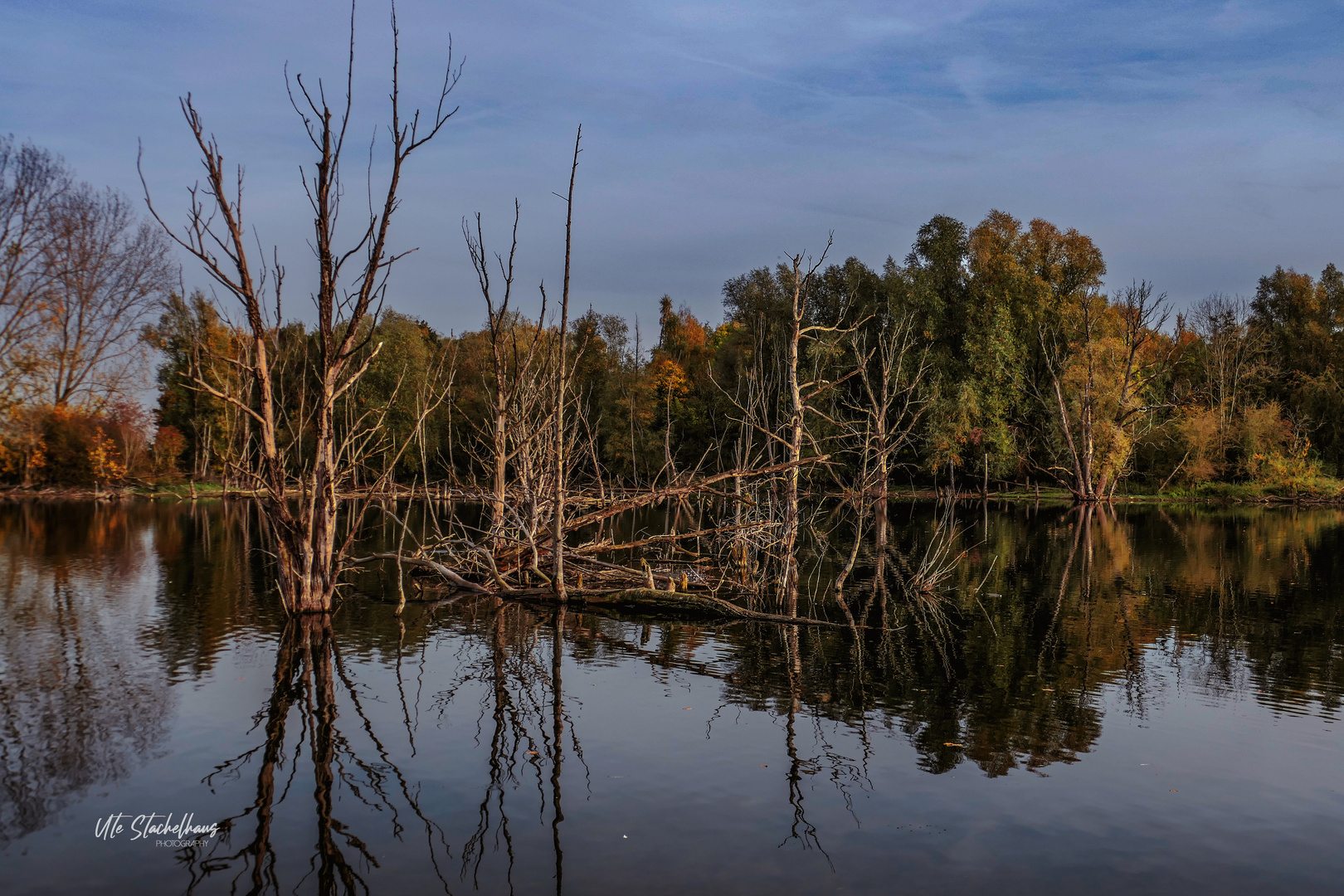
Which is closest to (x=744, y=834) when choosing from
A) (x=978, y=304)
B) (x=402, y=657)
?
(x=402, y=657)

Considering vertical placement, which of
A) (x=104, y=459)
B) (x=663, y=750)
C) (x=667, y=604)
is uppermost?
(x=104, y=459)

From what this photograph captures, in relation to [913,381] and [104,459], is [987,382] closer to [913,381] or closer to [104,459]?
[913,381]

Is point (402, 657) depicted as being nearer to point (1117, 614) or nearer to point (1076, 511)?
point (1117, 614)

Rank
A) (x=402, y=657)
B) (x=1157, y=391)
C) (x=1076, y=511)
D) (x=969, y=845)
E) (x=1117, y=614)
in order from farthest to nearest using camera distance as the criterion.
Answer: (x=1157, y=391) → (x=1076, y=511) → (x=1117, y=614) → (x=402, y=657) → (x=969, y=845)

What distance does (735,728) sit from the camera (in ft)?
27.5

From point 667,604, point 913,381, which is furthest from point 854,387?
point 667,604

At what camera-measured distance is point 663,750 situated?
7.76 meters

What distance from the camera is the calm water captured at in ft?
18.5

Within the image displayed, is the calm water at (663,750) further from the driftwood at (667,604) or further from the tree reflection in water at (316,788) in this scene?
the driftwood at (667,604)

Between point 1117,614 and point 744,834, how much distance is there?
1112 cm

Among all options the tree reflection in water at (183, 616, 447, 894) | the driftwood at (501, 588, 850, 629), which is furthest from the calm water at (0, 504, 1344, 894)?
the driftwood at (501, 588, 850, 629)

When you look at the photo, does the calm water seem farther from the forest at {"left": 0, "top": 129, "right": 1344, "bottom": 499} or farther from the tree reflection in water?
the forest at {"left": 0, "top": 129, "right": 1344, "bottom": 499}

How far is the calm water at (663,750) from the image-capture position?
565 centimetres

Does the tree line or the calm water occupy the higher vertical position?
the tree line
